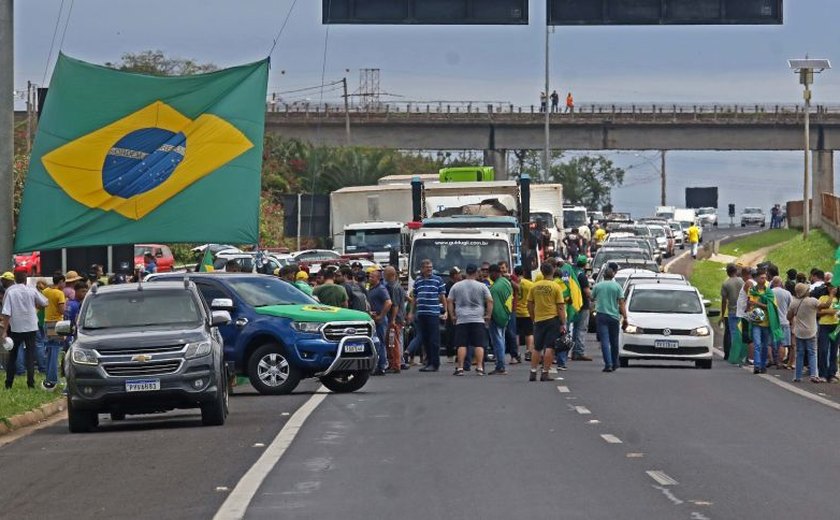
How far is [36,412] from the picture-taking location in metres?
22.9

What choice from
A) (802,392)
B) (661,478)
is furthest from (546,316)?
(661,478)

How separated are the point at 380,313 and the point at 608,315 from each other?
3.76m

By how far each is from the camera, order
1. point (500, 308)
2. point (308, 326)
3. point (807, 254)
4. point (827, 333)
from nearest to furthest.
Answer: point (308, 326) → point (827, 333) → point (500, 308) → point (807, 254)

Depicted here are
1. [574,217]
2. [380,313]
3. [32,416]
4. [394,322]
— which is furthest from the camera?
[574,217]

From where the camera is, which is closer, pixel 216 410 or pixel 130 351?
pixel 130 351

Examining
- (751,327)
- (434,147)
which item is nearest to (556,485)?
(751,327)

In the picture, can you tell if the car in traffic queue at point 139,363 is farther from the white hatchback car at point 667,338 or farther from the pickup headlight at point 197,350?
the white hatchback car at point 667,338

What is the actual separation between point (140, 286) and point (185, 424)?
1.71 meters

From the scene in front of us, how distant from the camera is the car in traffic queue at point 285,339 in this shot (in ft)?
81.4

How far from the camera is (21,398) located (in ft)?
78.7

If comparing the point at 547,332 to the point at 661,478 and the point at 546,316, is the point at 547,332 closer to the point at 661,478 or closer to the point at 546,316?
the point at 546,316

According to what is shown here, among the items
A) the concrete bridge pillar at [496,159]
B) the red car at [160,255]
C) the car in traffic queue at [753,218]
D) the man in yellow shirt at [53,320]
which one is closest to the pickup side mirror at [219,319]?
the man in yellow shirt at [53,320]

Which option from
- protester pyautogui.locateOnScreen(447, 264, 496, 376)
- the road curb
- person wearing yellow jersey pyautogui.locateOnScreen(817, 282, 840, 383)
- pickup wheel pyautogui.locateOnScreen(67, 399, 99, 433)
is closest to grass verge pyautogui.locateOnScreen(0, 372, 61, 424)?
the road curb

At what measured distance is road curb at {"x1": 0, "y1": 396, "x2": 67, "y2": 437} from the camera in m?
21.3
